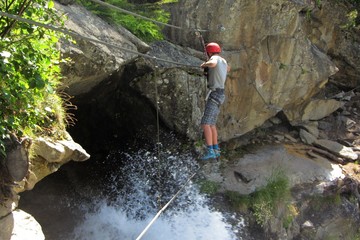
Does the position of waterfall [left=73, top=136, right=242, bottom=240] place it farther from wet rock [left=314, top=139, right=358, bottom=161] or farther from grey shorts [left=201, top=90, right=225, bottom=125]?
wet rock [left=314, top=139, right=358, bottom=161]

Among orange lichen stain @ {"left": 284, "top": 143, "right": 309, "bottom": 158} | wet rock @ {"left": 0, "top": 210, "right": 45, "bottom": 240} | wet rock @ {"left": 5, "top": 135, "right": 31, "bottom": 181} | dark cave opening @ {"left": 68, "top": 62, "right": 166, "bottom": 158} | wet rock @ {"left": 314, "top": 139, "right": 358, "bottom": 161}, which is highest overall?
wet rock @ {"left": 5, "top": 135, "right": 31, "bottom": 181}

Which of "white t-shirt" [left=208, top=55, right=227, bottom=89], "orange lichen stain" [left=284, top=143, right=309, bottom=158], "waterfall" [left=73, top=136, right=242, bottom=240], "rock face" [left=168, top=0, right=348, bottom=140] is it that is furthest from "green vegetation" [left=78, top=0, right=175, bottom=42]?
"orange lichen stain" [left=284, top=143, right=309, bottom=158]

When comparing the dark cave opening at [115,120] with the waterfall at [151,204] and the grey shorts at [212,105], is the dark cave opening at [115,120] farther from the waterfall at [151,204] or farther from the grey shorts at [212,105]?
the grey shorts at [212,105]

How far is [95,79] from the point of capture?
778 cm

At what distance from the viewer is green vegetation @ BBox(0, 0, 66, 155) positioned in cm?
416

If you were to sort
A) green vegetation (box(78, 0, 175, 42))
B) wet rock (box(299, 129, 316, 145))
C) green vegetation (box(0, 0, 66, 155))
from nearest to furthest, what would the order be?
green vegetation (box(0, 0, 66, 155)) → green vegetation (box(78, 0, 175, 42)) → wet rock (box(299, 129, 316, 145))

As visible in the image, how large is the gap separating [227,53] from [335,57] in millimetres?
6706

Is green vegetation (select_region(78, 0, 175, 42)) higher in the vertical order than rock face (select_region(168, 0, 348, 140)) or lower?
higher

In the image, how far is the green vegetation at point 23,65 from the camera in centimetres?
416

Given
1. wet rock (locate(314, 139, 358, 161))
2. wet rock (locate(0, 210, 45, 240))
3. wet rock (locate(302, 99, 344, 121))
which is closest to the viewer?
wet rock (locate(0, 210, 45, 240))

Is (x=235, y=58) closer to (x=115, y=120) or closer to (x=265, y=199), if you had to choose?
(x=115, y=120)

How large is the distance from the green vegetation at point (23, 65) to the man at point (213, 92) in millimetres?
3503

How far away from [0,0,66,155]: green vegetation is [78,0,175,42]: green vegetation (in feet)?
12.3

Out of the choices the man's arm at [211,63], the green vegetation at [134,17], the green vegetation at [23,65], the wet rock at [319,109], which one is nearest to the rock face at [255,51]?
the green vegetation at [134,17]
